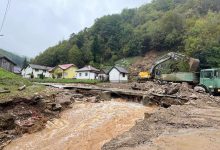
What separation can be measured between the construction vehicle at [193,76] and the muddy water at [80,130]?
10028mm

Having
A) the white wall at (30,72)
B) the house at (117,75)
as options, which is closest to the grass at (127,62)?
the house at (117,75)

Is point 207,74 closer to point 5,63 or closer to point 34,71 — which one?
point 5,63

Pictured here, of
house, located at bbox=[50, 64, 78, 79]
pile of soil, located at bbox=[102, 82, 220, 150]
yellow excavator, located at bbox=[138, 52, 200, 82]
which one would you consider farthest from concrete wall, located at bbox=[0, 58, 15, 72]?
pile of soil, located at bbox=[102, 82, 220, 150]

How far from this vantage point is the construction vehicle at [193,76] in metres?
23.9

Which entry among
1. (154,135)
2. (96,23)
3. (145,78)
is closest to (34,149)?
(154,135)

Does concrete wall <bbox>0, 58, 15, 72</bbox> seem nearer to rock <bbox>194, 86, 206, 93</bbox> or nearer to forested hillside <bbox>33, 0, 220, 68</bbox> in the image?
forested hillside <bbox>33, 0, 220, 68</bbox>

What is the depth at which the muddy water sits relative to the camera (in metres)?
11.1

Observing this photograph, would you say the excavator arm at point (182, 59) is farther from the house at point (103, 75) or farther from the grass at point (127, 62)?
the grass at point (127, 62)

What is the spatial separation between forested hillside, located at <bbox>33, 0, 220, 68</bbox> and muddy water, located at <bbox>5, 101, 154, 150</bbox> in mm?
26006

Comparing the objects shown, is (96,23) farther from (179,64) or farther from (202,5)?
(179,64)

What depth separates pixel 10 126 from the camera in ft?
43.9

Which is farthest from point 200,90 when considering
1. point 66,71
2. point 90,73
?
point 66,71

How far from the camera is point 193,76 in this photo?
28547 mm

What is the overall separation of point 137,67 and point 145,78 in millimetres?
25685
